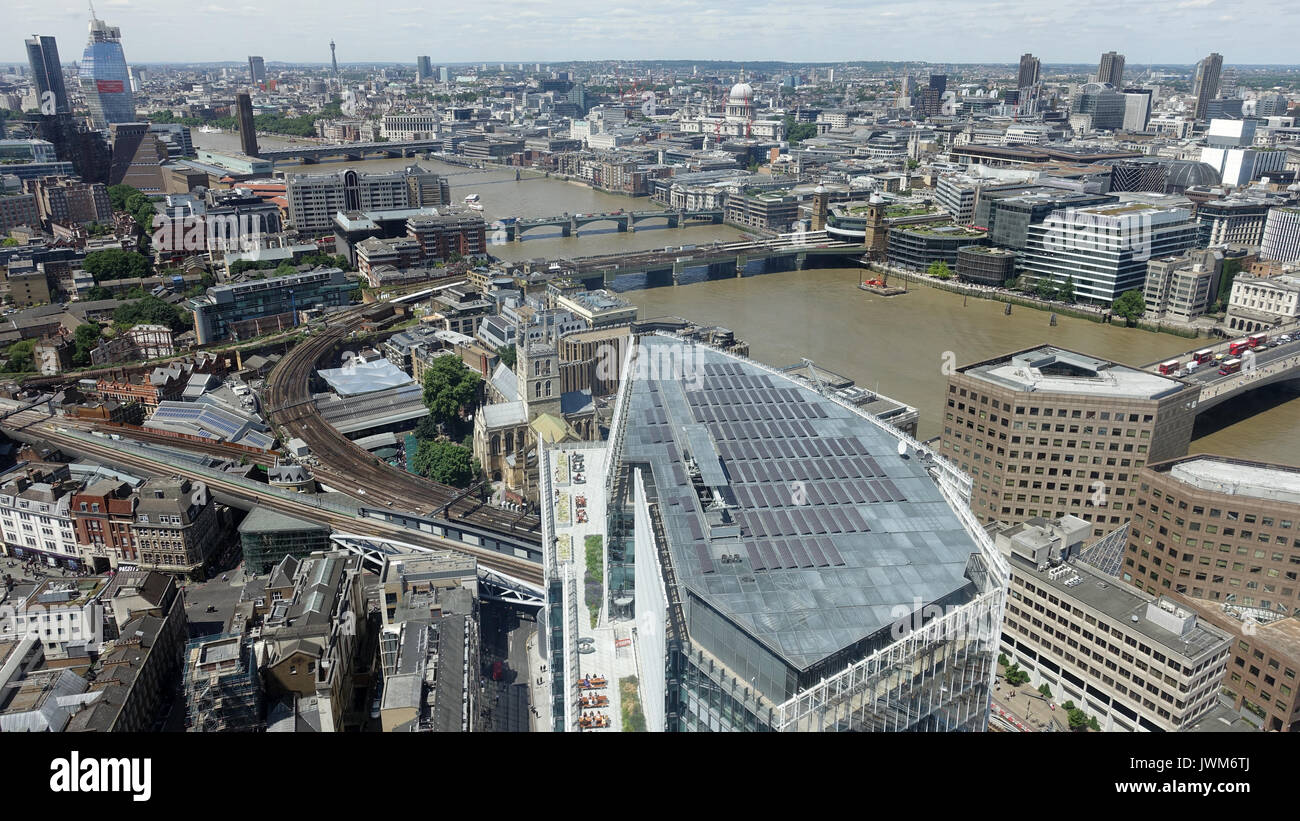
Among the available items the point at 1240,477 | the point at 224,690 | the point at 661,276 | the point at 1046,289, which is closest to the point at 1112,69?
the point at 1046,289

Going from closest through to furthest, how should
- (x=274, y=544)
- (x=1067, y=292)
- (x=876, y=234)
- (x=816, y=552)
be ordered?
1. (x=816, y=552)
2. (x=274, y=544)
3. (x=1067, y=292)
4. (x=876, y=234)

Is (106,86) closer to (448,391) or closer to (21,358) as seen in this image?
(21,358)

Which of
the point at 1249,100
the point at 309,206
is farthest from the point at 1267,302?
the point at 1249,100

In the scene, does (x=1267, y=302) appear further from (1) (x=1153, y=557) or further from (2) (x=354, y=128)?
(2) (x=354, y=128)

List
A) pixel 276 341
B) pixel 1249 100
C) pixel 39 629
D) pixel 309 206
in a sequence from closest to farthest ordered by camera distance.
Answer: pixel 39 629 < pixel 276 341 < pixel 309 206 < pixel 1249 100

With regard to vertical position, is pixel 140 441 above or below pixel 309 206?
below

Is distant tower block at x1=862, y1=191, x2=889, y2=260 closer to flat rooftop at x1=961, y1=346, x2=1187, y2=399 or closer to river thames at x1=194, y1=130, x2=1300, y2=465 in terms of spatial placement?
river thames at x1=194, y1=130, x2=1300, y2=465
